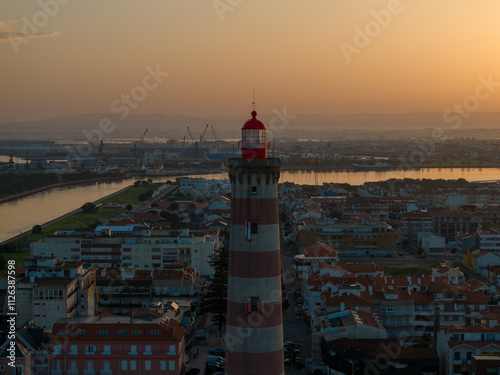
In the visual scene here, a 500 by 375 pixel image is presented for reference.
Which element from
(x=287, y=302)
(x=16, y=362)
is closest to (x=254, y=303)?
(x=16, y=362)

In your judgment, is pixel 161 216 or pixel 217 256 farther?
pixel 161 216

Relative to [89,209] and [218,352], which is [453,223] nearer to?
[89,209]

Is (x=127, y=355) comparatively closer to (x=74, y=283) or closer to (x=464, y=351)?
(x=74, y=283)

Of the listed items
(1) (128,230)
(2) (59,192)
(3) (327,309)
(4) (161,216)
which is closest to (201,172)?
(2) (59,192)

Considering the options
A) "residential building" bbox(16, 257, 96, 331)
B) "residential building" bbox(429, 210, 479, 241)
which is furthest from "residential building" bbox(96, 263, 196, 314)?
"residential building" bbox(429, 210, 479, 241)

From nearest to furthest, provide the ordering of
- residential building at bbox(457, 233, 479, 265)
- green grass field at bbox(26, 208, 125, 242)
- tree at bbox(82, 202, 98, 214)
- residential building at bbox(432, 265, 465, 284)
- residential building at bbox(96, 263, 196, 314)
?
residential building at bbox(96, 263, 196, 314), residential building at bbox(432, 265, 465, 284), residential building at bbox(457, 233, 479, 265), green grass field at bbox(26, 208, 125, 242), tree at bbox(82, 202, 98, 214)

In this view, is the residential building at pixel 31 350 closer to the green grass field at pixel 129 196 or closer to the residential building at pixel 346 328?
the residential building at pixel 346 328

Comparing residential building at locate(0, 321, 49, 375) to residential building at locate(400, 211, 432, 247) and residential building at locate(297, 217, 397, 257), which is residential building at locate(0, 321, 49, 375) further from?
residential building at locate(400, 211, 432, 247)

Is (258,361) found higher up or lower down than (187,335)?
higher up
